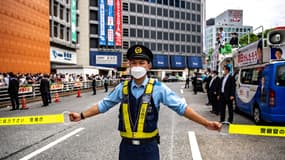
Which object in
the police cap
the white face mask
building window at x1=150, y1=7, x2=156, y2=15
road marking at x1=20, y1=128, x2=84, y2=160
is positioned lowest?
road marking at x1=20, y1=128, x2=84, y2=160

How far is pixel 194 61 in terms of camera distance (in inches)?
3693

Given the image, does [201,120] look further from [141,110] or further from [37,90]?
[37,90]

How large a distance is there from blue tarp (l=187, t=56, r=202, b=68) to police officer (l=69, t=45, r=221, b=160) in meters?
90.3

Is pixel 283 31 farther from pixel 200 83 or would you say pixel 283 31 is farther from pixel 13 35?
pixel 13 35

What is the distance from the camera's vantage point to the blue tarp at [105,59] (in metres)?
71.3

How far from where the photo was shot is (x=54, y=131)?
29.6 feet

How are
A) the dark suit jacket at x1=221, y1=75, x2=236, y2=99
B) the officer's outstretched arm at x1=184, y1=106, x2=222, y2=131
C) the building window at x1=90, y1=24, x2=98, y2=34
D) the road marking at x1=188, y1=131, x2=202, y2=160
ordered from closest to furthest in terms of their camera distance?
the officer's outstretched arm at x1=184, y1=106, x2=222, y2=131
the road marking at x1=188, y1=131, x2=202, y2=160
the dark suit jacket at x1=221, y1=75, x2=236, y2=99
the building window at x1=90, y1=24, x2=98, y2=34

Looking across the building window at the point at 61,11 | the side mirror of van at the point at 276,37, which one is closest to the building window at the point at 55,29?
the building window at the point at 61,11

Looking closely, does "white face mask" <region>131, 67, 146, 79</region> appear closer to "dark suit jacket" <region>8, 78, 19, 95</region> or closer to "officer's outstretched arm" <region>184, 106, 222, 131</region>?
"officer's outstretched arm" <region>184, 106, 222, 131</region>

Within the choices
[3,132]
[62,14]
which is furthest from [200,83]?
[62,14]

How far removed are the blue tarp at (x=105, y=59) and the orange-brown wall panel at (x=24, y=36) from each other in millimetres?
33637

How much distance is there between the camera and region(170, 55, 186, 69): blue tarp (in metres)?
88.8

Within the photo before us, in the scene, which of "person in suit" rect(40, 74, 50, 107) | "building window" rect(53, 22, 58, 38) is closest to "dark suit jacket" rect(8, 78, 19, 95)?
"person in suit" rect(40, 74, 50, 107)

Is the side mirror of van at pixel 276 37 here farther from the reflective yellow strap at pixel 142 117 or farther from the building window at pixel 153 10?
the building window at pixel 153 10
